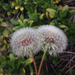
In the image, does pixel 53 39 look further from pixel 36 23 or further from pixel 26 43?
pixel 36 23

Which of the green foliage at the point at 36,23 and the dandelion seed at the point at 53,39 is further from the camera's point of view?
the green foliage at the point at 36,23

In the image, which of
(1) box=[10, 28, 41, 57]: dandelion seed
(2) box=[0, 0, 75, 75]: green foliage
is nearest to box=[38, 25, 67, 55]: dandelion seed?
(1) box=[10, 28, 41, 57]: dandelion seed

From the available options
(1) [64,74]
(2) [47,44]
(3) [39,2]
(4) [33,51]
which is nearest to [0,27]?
(3) [39,2]

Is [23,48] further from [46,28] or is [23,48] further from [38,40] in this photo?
[46,28]

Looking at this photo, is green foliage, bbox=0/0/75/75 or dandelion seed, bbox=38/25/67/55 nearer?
dandelion seed, bbox=38/25/67/55

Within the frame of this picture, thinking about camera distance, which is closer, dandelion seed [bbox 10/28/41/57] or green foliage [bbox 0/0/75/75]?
dandelion seed [bbox 10/28/41/57]

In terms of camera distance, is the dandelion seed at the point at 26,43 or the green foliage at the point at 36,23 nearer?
the dandelion seed at the point at 26,43

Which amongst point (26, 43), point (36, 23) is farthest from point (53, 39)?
point (36, 23)

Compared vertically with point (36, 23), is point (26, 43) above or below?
below

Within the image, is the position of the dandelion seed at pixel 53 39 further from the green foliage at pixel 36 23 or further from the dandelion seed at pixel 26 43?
the green foliage at pixel 36 23

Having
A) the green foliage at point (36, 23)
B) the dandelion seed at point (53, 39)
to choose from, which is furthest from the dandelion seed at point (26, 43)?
the green foliage at point (36, 23)

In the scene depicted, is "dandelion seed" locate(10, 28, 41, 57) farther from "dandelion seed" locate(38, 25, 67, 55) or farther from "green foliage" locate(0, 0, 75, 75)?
"green foliage" locate(0, 0, 75, 75)
